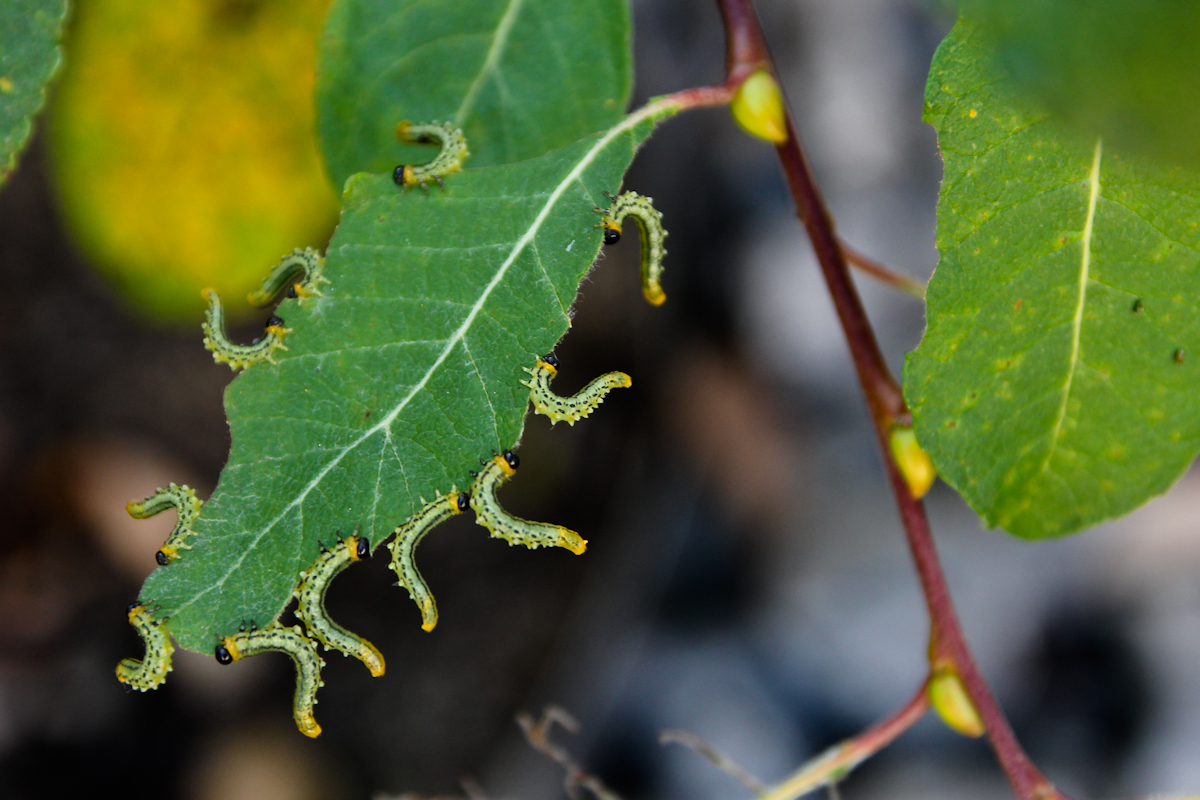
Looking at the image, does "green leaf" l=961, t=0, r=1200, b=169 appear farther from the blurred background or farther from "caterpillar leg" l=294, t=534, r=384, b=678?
the blurred background

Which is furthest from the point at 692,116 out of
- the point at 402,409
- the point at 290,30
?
the point at 402,409

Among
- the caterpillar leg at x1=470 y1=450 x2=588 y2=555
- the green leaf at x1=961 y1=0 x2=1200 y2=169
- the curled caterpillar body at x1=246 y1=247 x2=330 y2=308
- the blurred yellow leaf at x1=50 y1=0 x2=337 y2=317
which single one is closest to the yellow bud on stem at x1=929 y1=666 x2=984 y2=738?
the caterpillar leg at x1=470 y1=450 x2=588 y2=555

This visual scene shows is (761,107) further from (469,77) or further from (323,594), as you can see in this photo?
(323,594)

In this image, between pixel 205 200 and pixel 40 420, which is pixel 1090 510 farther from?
pixel 40 420

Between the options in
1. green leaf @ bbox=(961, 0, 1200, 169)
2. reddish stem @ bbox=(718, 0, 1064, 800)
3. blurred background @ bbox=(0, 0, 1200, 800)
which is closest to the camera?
green leaf @ bbox=(961, 0, 1200, 169)

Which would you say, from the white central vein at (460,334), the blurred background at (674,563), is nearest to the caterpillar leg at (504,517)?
the white central vein at (460,334)

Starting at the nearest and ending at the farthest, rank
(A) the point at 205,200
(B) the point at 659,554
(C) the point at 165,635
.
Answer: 1. (C) the point at 165,635
2. (A) the point at 205,200
3. (B) the point at 659,554

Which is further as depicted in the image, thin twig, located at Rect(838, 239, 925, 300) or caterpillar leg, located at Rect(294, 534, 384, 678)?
thin twig, located at Rect(838, 239, 925, 300)

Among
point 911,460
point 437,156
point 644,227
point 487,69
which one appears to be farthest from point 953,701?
point 487,69
